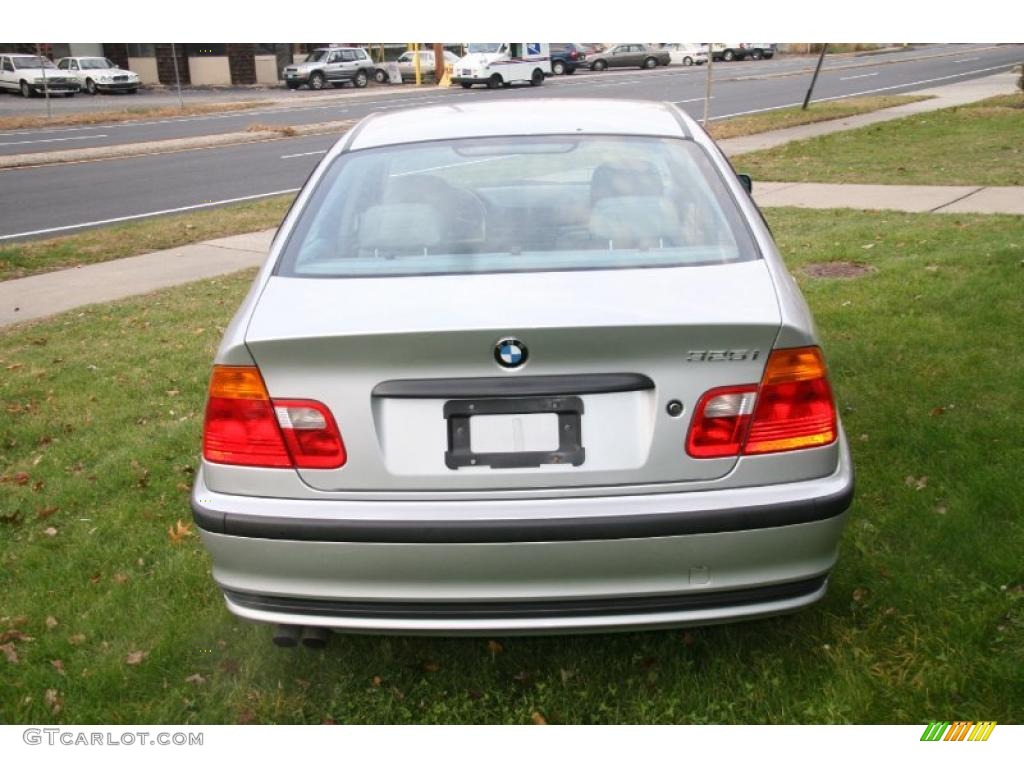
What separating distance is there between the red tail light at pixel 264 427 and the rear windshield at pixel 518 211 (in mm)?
458

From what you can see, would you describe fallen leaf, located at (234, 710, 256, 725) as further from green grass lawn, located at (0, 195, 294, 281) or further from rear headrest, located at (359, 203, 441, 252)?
green grass lawn, located at (0, 195, 294, 281)

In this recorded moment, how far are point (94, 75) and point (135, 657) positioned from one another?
141 feet

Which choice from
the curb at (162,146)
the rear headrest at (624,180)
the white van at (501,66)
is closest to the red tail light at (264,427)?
the rear headrest at (624,180)

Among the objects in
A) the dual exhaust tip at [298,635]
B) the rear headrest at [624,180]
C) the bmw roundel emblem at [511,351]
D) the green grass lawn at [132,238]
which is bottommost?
the green grass lawn at [132,238]

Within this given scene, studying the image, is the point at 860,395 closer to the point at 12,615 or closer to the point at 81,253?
the point at 12,615

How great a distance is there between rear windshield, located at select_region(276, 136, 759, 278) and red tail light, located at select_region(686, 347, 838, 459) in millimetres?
442

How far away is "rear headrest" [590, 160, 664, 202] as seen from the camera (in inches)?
140

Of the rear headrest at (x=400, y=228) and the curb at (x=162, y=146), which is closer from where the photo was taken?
the rear headrest at (x=400, y=228)

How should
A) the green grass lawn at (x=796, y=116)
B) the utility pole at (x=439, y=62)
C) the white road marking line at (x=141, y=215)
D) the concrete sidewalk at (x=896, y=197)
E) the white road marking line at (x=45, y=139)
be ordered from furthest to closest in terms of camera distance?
the utility pole at (x=439, y=62) → the white road marking line at (x=45, y=139) → the green grass lawn at (x=796, y=116) → the white road marking line at (x=141, y=215) → the concrete sidewalk at (x=896, y=197)

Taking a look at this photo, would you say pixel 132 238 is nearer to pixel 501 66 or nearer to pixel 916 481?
pixel 916 481

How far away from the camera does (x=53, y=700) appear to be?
3189 mm

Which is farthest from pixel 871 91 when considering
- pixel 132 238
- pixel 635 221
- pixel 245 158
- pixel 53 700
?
pixel 53 700

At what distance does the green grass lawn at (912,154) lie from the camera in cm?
1236

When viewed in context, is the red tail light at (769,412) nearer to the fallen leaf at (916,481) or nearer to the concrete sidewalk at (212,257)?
the fallen leaf at (916,481)
